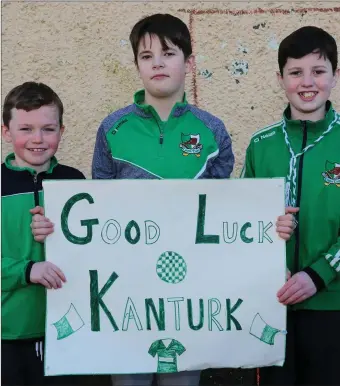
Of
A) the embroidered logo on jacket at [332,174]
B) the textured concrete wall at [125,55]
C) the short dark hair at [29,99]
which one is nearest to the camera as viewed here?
the embroidered logo on jacket at [332,174]

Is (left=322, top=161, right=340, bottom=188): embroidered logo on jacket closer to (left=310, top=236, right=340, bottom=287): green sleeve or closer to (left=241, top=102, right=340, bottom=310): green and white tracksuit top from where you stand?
(left=241, top=102, right=340, bottom=310): green and white tracksuit top

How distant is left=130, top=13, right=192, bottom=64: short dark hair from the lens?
11.0 ft

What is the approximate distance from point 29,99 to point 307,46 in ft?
3.95

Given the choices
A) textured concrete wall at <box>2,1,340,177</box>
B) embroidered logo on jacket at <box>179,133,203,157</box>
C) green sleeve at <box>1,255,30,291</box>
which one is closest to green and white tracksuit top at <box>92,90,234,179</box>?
embroidered logo on jacket at <box>179,133,203,157</box>

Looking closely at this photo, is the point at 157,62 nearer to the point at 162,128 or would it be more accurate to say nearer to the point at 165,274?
the point at 162,128

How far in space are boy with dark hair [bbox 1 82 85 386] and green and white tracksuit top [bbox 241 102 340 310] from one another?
0.94 m

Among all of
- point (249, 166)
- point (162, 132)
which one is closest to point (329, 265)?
point (249, 166)

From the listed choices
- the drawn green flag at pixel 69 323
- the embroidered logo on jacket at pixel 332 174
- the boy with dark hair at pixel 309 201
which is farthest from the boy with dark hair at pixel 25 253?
the embroidered logo on jacket at pixel 332 174

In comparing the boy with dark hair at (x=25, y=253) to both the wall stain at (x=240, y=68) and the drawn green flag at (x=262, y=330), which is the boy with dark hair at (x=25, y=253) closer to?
the drawn green flag at (x=262, y=330)

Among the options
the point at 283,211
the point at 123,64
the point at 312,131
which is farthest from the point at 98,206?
the point at 123,64

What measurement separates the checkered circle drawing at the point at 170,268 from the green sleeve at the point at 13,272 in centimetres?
53

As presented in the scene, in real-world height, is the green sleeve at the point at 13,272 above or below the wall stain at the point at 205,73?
below

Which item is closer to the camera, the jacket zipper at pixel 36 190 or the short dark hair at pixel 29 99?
the jacket zipper at pixel 36 190

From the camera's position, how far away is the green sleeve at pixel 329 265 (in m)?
3.17
